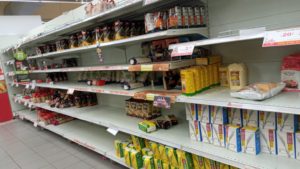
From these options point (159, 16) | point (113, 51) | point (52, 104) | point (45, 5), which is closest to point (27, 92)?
point (52, 104)

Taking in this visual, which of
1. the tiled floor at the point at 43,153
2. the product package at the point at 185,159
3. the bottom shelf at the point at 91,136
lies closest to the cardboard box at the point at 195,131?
the product package at the point at 185,159

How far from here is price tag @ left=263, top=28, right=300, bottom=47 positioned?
3.36 feet

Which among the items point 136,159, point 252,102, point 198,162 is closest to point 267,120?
point 252,102

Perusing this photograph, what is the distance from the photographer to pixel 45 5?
6.89m

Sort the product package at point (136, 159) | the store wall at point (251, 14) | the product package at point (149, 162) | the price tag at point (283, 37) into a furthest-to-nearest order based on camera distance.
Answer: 1. the product package at point (136, 159)
2. the product package at point (149, 162)
3. the store wall at point (251, 14)
4. the price tag at point (283, 37)

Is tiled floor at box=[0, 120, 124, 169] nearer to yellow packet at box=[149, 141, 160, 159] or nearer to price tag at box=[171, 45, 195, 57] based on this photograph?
yellow packet at box=[149, 141, 160, 159]

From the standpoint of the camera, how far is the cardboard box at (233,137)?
4.86 ft

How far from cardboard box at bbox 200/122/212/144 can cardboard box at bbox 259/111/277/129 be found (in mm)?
341

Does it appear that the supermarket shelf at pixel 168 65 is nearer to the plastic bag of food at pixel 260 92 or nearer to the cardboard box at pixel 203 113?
the cardboard box at pixel 203 113

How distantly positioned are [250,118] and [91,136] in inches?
91.8

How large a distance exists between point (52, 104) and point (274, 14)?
355cm

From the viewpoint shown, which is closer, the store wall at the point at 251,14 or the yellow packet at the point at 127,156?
the store wall at the point at 251,14

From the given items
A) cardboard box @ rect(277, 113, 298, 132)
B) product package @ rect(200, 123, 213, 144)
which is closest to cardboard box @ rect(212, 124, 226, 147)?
Answer: product package @ rect(200, 123, 213, 144)

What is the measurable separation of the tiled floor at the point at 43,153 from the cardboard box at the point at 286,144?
5.91 ft
